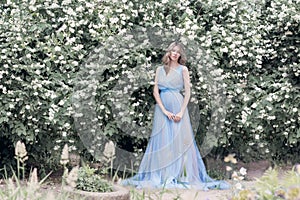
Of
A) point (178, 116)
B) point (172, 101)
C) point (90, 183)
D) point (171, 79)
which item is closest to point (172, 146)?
point (178, 116)

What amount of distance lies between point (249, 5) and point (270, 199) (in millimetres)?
4600

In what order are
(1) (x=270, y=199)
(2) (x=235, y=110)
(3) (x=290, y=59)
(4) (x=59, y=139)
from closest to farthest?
1. (1) (x=270, y=199)
2. (4) (x=59, y=139)
3. (2) (x=235, y=110)
4. (3) (x=290, y=59)

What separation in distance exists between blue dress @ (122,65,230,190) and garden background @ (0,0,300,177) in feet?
0.69

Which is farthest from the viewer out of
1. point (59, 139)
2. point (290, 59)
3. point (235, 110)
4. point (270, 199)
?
point (290, 59)

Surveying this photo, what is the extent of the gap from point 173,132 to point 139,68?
80cm

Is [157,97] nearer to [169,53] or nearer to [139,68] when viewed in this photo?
[139,68]

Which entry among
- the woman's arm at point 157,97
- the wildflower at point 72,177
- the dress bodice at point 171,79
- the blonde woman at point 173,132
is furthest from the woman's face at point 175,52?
the wildflower at point 72,177

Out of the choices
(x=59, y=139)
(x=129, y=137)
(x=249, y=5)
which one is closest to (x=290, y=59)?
(x=249, y=5)

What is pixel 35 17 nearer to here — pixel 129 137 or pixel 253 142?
pixel 129 137

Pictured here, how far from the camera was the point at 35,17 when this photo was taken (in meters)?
6.52

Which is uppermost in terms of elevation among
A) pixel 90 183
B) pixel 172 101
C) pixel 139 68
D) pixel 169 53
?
pixel 169 53

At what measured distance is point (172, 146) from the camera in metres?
6.34

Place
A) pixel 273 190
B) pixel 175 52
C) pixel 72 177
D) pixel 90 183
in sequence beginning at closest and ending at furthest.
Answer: pixel 72 177
pixel 273 190
pixel 90 183
pixel 175 52

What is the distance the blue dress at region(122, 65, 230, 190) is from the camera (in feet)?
20.7
